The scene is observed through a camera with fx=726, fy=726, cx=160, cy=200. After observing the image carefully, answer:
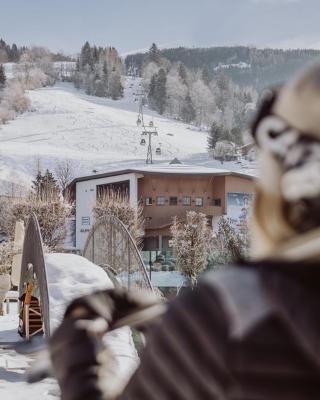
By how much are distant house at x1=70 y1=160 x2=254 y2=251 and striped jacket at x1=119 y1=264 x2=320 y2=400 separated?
41.0 metres

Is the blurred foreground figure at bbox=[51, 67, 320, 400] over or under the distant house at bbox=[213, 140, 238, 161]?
under

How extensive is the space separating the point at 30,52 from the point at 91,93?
28.6 metres

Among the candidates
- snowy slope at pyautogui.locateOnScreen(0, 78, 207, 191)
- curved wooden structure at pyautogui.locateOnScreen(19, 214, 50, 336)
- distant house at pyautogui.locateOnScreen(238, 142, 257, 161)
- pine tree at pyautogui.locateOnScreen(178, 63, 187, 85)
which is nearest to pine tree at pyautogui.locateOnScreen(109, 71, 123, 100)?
snowy slope at pyautogui.locateOnScreen(0, 78, 207, 191)

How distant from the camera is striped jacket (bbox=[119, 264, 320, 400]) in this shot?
65 centimetres

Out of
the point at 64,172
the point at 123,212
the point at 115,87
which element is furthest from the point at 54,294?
the point at 115,87

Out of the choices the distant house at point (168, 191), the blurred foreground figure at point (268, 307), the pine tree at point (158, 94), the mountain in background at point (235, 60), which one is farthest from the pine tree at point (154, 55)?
the blurred foreground figure at point (268, 307)

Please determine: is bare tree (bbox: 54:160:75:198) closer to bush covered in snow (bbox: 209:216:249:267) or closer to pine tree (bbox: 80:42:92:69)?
bush covered in snow (bbox: 209:216:249:267)

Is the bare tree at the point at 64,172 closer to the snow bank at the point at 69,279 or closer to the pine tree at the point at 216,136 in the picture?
the pine tree at the point at 216,136

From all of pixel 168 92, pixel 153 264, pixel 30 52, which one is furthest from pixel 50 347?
pixel 30 52

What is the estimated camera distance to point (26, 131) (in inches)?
3314

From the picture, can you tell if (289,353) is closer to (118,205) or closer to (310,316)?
(310,316)

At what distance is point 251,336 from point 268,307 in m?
0.03

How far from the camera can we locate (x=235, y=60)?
164750mm

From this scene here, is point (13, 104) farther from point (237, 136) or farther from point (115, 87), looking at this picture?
point (237, 136)
